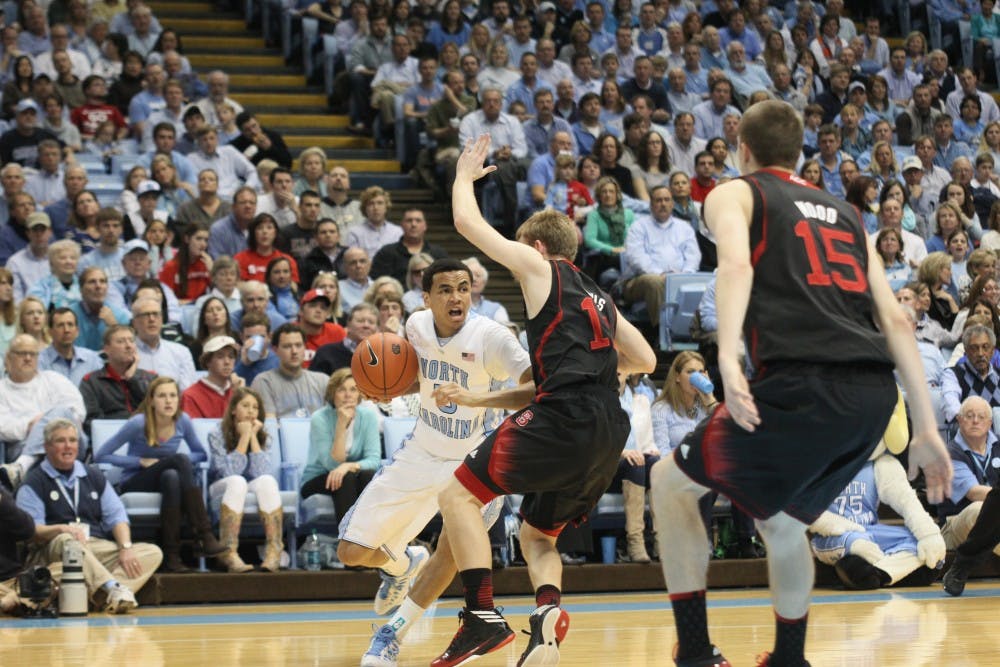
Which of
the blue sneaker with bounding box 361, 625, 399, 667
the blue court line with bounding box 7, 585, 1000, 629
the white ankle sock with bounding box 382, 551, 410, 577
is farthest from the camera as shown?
the blue court line with bounding box 7, 585, 1000, 629

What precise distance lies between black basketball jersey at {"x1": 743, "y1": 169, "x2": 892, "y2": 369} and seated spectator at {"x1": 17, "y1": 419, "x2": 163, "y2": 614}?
523 cm

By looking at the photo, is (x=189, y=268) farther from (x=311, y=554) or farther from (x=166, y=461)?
(x=311, y=554)

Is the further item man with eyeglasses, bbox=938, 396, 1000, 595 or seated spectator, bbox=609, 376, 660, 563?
man with eyeglasses, bbox=938, 396, 1000, 595

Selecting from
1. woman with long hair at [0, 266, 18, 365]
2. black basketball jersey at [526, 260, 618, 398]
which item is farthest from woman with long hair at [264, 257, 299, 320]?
black basketball jersey at [526, 260, 618, 398]

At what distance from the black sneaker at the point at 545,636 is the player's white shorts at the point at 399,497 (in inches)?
35.3

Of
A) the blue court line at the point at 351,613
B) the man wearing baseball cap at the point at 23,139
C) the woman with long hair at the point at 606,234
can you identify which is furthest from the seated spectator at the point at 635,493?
the man wearing baseball cap at the point at 23,139

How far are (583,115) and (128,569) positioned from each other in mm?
7732

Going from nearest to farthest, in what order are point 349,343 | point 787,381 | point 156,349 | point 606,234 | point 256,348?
point 787,381 < point 156,349 < point 256,348 < point 349,343 < point 606,234

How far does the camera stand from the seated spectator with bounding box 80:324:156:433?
963 cm

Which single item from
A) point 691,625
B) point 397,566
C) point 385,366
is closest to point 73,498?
point 397,566

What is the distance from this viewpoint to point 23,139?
12859 millimetres

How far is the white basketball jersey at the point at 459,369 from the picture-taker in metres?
6.11

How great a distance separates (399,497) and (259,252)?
5.94m

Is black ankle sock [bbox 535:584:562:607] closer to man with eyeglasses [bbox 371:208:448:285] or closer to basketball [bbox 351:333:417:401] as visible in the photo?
basketball [bbox 351:333:417:401]
